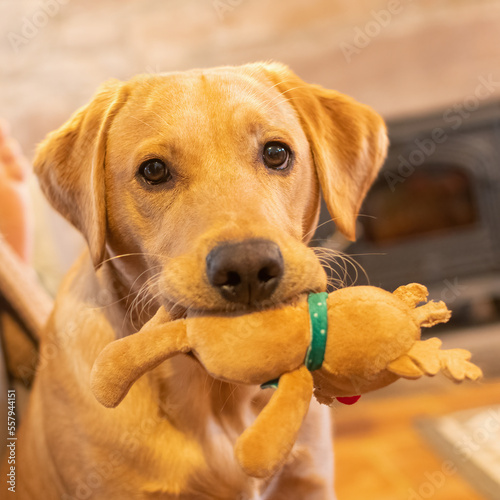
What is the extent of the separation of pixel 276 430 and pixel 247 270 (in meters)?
0.27

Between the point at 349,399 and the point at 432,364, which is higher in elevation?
the point at 432,364

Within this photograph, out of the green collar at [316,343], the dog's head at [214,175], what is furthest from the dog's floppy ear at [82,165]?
the green collar at [316,343]

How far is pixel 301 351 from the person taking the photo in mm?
853

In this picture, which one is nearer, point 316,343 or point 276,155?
point 316,343

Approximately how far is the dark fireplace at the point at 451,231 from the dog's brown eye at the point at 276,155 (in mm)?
2628

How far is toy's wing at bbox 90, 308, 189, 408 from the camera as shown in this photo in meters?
0.87

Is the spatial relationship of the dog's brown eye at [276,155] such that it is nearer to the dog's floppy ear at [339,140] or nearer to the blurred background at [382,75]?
the dog's floppy ear at [339,140]

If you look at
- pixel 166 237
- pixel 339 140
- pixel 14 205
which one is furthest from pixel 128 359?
pixel 14 205

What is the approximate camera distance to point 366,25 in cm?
421

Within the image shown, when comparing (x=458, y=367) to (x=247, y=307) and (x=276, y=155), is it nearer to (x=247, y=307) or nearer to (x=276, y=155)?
(x=247, y=307)

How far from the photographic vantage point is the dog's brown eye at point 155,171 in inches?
48.4

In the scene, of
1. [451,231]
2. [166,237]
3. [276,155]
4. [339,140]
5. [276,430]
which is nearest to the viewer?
[276,430]

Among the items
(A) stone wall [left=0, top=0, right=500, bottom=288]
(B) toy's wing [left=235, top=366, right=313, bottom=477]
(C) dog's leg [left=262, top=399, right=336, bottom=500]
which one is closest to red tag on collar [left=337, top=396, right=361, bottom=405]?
(B) toy's wing [left=235, top=366, right=313, bottom=477]

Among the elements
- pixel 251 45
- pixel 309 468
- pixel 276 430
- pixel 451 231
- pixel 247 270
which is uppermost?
pixel 247 270
